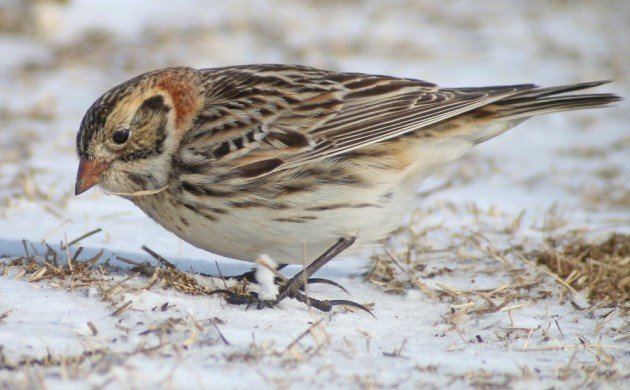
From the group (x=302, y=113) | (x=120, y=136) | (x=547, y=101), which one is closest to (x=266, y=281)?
(x=302, y=113)

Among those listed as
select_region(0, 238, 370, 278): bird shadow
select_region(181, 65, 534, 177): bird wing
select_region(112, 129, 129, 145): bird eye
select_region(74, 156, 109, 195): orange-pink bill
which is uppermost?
select_region(181, 65, 534, 177): bird wing

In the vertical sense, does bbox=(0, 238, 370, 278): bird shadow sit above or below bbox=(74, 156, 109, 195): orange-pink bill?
below

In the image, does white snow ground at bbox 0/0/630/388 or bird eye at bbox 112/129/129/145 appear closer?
white snow ground at bbox 0/0/630/388

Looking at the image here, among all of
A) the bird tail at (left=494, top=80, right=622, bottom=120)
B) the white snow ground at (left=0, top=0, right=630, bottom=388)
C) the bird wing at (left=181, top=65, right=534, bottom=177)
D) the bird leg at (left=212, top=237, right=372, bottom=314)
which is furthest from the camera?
the bird tail at (left=494, top=80, right=622, bottom=120)

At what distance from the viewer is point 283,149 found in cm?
548

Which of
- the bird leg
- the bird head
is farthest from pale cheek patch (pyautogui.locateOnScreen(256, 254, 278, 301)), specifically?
the bird head

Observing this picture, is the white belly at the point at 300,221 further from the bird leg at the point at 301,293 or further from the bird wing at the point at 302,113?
the bird wing at the point at 302,113

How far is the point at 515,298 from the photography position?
5629 mm

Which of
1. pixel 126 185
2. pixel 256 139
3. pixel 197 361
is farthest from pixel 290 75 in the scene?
pixel 197 361

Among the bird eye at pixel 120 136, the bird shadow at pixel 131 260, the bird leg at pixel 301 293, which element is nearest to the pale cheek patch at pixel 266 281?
the bird leg at pixel 301 293

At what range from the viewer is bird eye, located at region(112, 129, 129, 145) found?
5.47 metres

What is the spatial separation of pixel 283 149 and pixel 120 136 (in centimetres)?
94

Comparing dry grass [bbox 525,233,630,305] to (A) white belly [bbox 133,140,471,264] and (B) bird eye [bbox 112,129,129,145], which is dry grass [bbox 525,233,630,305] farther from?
(B) bird eye [bbox 112,129,129,145]

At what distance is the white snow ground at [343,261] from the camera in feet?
13.7
